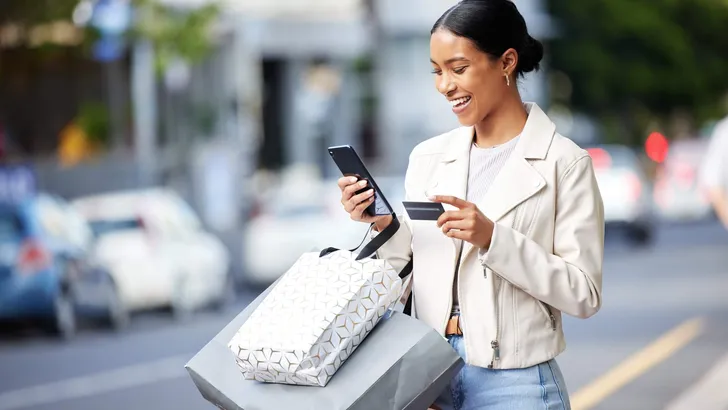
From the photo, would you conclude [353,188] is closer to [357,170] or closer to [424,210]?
[357,170]

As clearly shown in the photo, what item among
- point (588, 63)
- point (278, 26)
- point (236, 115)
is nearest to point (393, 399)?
point (236, 115)

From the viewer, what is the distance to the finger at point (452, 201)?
3477mm

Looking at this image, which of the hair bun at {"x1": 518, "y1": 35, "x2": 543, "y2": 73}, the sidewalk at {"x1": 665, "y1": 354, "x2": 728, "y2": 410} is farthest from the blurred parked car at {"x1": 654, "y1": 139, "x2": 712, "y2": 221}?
the hair bun at {"x1": 518, "y1": 35, "x2": 543, "y2": 73}

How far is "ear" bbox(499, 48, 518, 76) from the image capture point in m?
3.80

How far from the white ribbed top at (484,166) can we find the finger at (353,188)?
29 centimetres

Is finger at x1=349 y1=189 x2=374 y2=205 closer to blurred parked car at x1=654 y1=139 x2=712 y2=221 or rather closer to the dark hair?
the dark hair

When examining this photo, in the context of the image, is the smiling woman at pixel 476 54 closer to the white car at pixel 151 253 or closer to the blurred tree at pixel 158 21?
the white car at pixel 151 253

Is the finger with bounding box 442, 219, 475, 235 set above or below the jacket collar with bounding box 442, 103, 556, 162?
below

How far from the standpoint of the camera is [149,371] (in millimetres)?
12680

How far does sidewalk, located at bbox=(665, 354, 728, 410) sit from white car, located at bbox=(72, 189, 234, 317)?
768cm

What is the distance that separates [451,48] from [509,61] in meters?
0.17

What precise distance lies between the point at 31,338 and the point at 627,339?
6.32 metres

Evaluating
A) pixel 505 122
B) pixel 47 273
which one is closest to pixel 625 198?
pixel 47 273

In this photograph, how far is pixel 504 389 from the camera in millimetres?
3764
